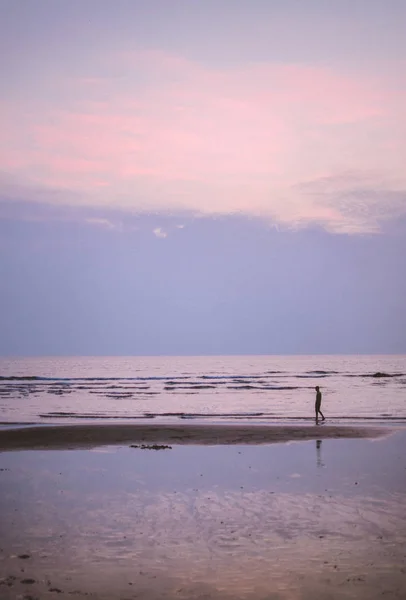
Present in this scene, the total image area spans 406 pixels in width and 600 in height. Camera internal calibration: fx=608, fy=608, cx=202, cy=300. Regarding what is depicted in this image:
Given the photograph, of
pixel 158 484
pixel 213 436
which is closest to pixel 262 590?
pixel 158 484

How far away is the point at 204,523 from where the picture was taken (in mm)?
12430

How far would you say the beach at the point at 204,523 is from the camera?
903 centimetres

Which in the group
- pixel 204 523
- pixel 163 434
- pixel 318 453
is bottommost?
pixel 204 523

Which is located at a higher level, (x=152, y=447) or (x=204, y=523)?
(x=152, y=447)

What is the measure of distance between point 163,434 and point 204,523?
16.6 meters

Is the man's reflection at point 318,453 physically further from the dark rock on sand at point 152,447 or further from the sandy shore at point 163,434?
the dark rock on sand at point 152,447

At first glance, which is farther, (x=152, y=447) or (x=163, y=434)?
(x=163, y=434)

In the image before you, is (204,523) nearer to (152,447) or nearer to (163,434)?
(152,447)

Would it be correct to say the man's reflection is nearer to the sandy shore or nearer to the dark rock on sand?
the sandy shore

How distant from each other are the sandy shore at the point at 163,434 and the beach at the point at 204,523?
243 centimetres

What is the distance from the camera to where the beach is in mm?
9031

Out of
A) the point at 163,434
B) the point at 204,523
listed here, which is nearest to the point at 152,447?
the point at 163,434

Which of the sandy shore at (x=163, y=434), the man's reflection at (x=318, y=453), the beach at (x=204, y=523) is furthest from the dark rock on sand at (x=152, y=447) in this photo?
the man's reflection at (x=318, y=453)

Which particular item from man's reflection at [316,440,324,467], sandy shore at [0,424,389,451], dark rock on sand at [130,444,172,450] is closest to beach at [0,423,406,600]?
man's reflection at [316,440,324,467]
